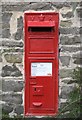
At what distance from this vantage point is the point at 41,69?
6.80m

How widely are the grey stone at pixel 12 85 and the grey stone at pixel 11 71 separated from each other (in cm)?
11

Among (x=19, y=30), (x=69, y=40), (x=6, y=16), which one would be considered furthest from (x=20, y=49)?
(x=69, y=40)

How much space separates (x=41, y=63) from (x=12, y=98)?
743 millimetres

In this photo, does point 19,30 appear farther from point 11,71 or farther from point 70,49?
point 70,49

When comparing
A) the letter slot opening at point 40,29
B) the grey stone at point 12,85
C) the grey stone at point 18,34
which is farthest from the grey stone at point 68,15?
the grey stone at point 12,85

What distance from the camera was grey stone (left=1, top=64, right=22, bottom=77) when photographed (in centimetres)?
684

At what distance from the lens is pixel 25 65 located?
268 inches

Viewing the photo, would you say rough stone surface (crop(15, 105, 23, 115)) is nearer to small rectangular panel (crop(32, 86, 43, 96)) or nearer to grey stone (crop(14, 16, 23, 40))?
small rectangular panel (crop(32, 86, 43, 96))

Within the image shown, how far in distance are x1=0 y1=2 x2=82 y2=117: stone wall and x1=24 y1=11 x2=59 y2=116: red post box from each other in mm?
82

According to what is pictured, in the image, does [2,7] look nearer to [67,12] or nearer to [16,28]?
[16,28]

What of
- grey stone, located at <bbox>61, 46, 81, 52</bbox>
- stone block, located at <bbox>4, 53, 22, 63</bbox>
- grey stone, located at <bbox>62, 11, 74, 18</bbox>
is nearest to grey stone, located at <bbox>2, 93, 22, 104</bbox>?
stone block, located at <bbox>4, 53, 22, 63</bbox>

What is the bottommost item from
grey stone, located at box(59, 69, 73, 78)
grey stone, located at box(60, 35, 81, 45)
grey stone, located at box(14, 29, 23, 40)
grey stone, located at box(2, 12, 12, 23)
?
grey stone, located at box(59, 69, 73, 78)

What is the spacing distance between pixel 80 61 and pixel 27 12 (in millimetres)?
1138

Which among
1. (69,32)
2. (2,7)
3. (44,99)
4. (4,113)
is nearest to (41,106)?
(44,99)
